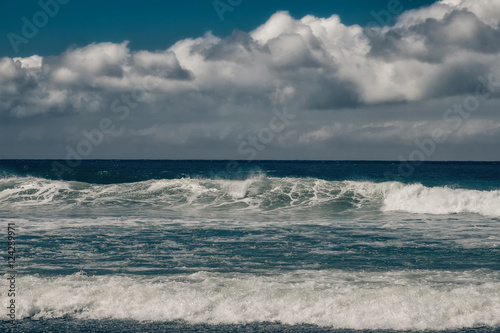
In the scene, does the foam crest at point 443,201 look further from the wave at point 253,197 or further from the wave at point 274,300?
the wave at point 274,300

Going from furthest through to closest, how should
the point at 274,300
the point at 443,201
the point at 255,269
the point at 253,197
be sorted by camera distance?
the point at 253,197
the point at 443,201
the point at 255,269
the point at 274,300

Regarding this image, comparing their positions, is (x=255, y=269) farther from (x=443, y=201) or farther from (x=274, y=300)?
(x=443, y=201)

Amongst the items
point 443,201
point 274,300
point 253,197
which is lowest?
point 274,300

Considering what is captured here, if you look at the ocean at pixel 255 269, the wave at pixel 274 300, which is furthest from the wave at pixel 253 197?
the wave at pixel 274 300

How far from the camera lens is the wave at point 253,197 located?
30781 millimetres

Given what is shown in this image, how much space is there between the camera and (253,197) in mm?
34906

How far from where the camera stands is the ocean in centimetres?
1035

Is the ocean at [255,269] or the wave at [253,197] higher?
the wave at [253,197]

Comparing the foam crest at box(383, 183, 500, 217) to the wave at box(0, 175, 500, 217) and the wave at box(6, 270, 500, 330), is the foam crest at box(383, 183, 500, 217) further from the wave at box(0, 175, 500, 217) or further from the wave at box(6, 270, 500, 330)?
the wave at box(6, 270, 500, 330)

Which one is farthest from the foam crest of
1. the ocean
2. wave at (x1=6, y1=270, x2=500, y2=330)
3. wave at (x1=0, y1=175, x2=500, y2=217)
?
wave at (x1=6, y1=270, x2=500, y2=330)

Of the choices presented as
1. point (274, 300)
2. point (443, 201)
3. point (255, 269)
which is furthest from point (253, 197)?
point (274, 300)

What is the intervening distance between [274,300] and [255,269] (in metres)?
3.12

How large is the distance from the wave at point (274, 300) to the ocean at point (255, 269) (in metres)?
0.04

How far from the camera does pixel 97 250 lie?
1695cm
